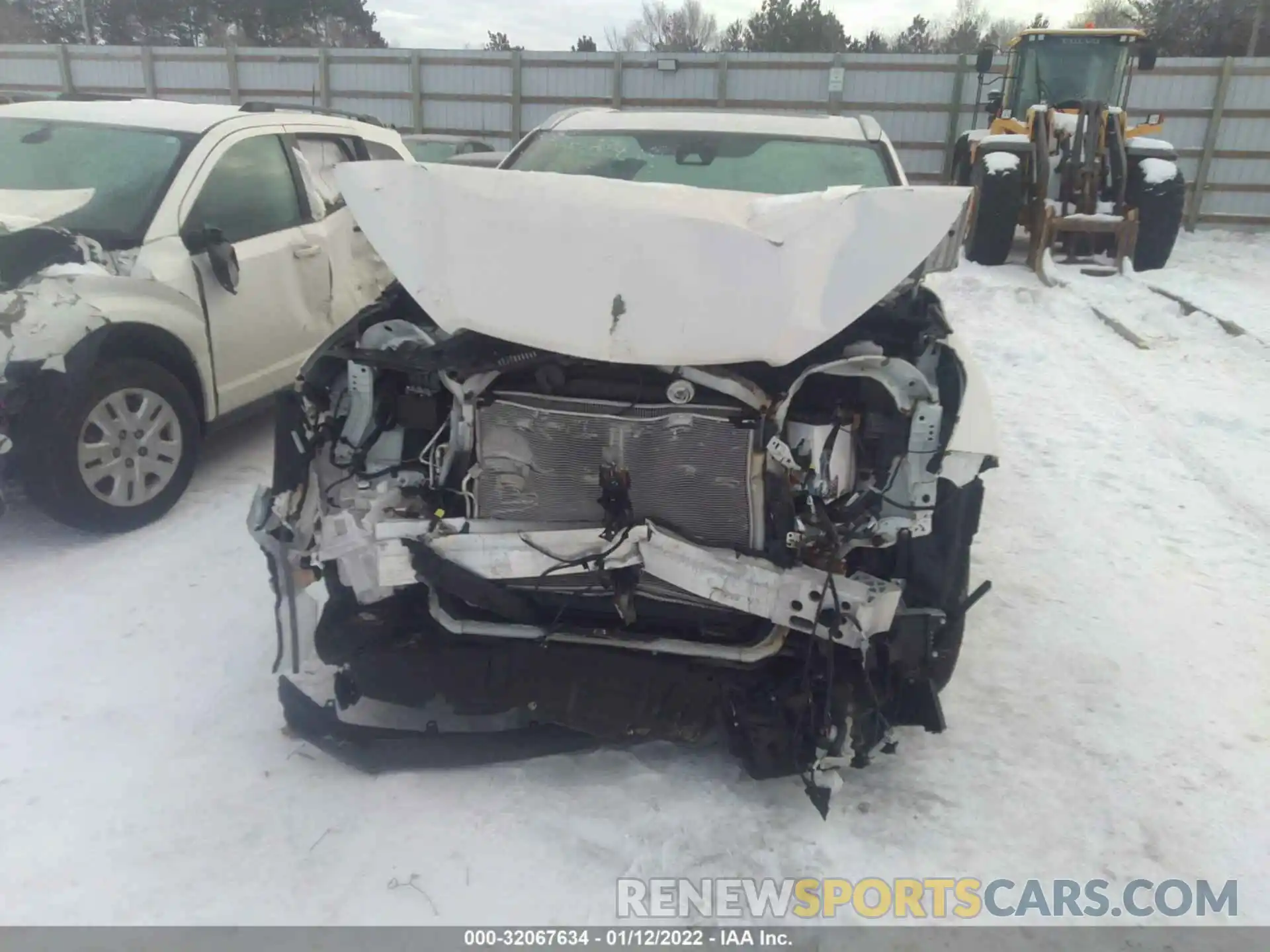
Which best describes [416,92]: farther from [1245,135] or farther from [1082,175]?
[1245,135]

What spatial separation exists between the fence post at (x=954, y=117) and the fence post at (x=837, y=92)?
1752 mm

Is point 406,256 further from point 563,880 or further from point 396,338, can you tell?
point 563,880

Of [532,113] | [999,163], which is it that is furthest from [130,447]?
[532,113]

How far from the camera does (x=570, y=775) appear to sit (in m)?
2.71

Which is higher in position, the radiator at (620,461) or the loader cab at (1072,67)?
the loader cab at (1072,67)

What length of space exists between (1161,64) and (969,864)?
15.8m

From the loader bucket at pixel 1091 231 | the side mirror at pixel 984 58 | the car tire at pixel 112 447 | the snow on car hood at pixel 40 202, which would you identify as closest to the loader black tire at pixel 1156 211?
the loader bucket at pixel 1091 231

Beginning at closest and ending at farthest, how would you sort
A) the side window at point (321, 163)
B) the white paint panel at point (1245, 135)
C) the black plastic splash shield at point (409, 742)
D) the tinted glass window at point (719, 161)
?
the black plastic splash shield at point (409, 742) < the tinted glass window at point (719, 161) < the side window at point (321, 163) < the white paint panel at point (1245, 135)

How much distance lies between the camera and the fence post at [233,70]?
57.2 feet

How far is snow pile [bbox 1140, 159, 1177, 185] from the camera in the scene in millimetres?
10227

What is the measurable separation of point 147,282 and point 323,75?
49.5 ft

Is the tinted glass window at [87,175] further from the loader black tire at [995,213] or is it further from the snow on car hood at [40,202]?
the loader black tire at [995,213]

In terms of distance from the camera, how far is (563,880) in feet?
7.64

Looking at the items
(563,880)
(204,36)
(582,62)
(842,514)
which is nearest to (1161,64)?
(582,62)
